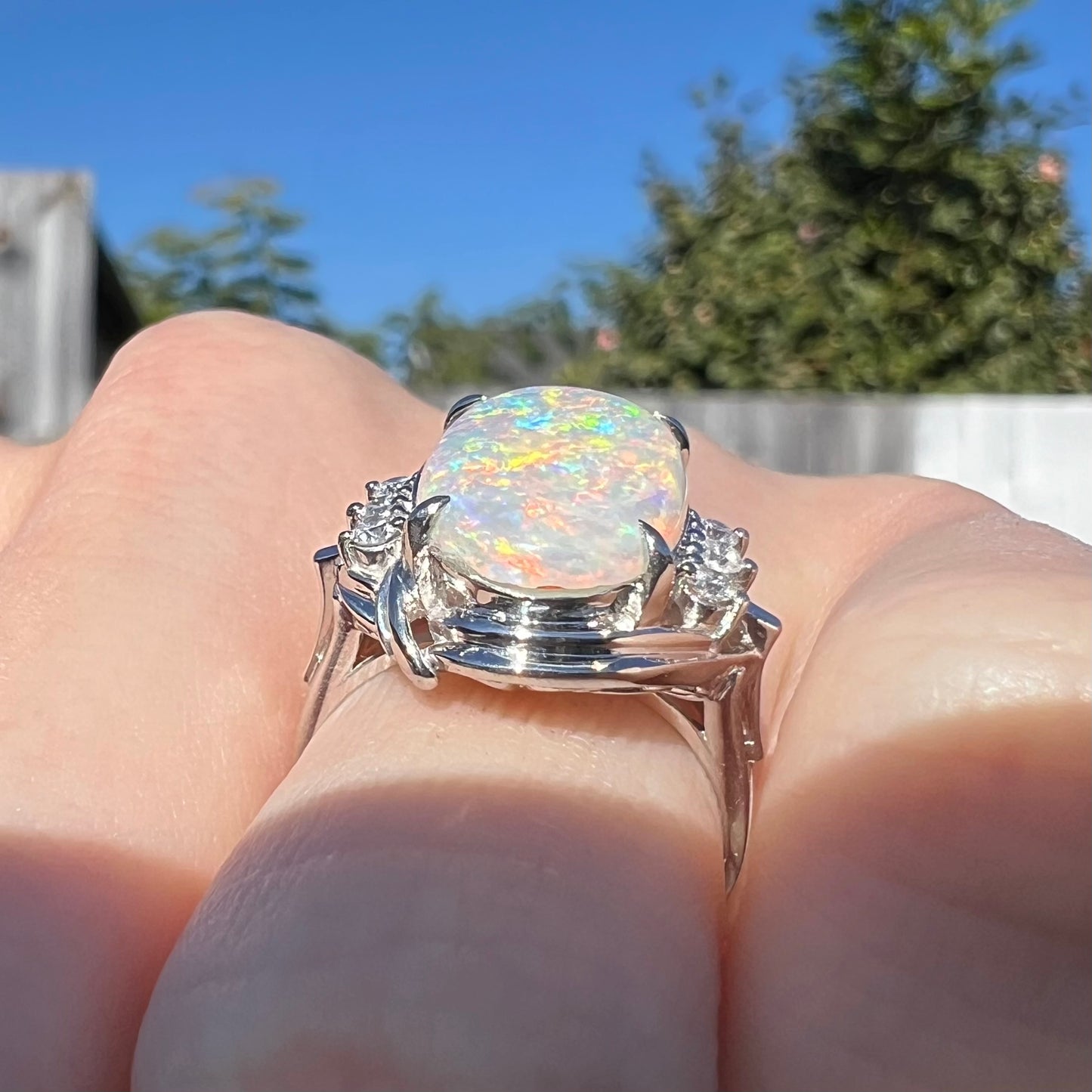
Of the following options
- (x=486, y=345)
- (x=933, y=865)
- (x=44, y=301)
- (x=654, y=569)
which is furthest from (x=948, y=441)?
(x=486, y=345)

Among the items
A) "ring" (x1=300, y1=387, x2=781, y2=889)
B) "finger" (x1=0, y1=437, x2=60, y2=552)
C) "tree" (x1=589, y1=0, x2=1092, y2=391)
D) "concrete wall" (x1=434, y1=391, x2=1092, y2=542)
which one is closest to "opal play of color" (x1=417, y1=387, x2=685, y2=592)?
"ring" (x1=300, y1=387, x2=781, y2=889)

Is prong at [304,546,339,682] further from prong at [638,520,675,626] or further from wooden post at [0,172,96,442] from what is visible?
wooden post at [0,172,96,442]

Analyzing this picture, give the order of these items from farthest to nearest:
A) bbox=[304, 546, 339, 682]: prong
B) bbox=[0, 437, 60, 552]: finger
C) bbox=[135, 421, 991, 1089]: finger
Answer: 1. bbox=[0, 437, 60, 552]: finger
2. bbox=[304, 546, 339, 682]: prong
3. bbox=[135, 421, 991, 1089]: finger

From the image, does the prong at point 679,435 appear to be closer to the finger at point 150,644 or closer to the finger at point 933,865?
the finger at point 933,865

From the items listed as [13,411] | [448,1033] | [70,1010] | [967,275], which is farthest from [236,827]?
[967,275]

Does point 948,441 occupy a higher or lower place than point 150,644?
lower

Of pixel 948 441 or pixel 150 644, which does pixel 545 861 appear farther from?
pixel 948 441
